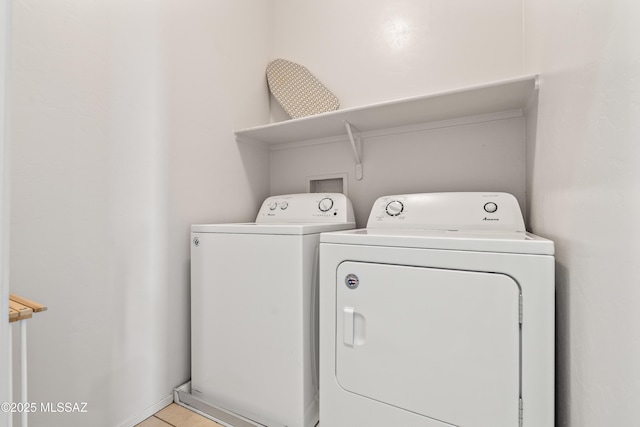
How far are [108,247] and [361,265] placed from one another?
106 cm

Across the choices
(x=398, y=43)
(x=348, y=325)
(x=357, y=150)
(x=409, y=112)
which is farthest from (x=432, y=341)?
(x=398, y=43)

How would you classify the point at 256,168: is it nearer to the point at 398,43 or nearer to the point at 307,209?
the point at 307,209

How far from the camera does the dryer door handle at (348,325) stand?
104cm

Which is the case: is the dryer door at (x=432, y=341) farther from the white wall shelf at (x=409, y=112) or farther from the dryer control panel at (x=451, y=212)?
the white wall shelf at (x=409, y=112)

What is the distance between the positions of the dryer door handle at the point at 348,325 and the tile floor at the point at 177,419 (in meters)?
0.78

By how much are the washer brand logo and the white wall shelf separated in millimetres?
870

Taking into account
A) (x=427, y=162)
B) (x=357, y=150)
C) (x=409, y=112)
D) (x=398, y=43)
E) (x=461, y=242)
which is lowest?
(x=461, y=242)

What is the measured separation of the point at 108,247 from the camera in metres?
1.19

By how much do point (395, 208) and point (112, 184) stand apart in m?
1.33

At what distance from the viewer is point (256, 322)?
125 centimetres

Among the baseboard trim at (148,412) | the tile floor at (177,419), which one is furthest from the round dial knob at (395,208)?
the baseboard trim at (148,412)

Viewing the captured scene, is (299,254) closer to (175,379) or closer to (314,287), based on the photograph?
(314,287)

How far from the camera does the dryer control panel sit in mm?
1278

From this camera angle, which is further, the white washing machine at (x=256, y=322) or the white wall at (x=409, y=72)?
the white wall at (x=409, y=72)
